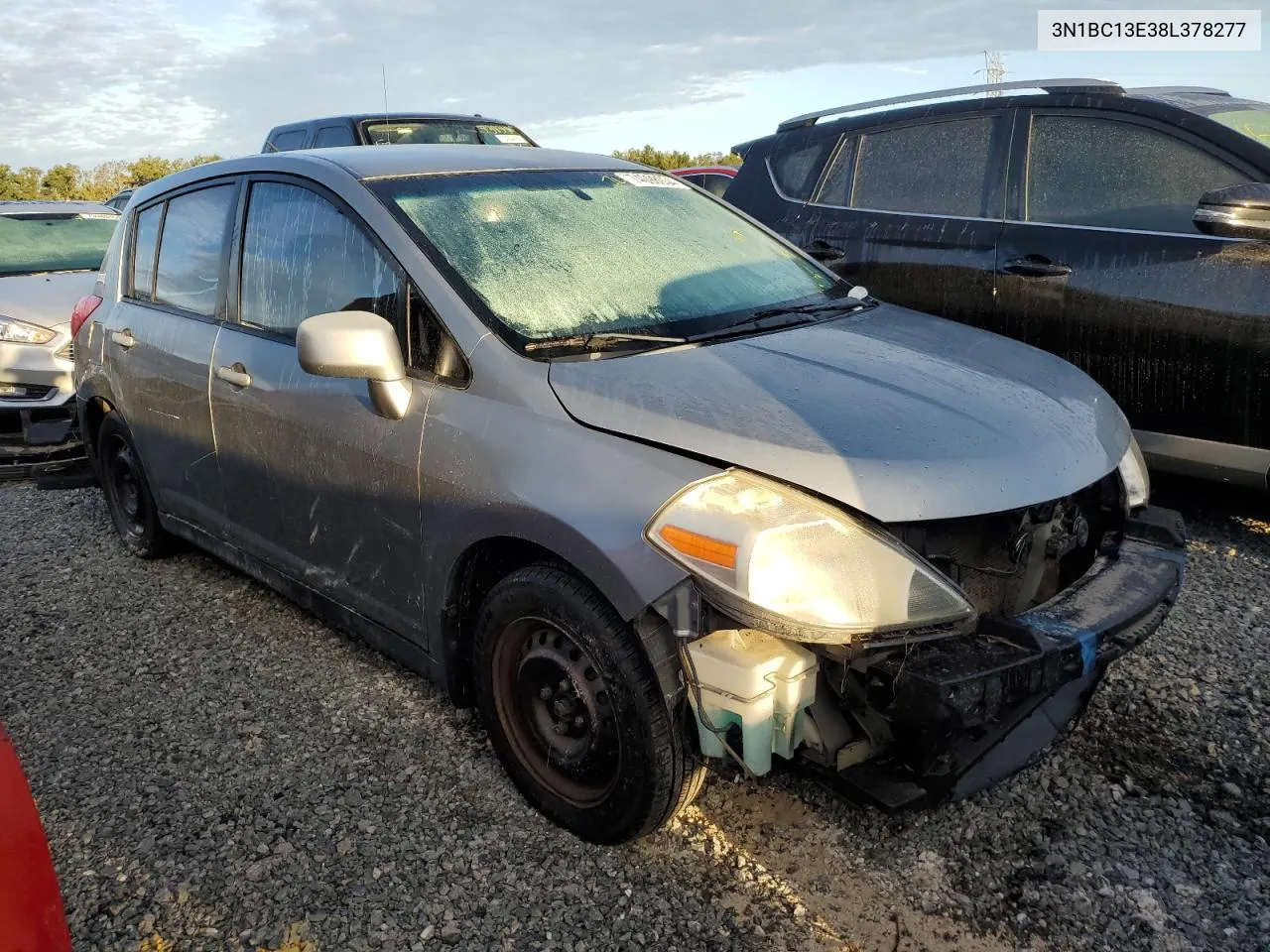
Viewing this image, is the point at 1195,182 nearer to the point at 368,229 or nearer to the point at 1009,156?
the point at 1009,156

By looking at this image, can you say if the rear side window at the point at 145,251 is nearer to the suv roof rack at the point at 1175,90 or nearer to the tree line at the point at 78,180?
the suv roof rack at the point at 1175,90

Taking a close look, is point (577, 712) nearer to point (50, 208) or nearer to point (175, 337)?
point (175, 337)

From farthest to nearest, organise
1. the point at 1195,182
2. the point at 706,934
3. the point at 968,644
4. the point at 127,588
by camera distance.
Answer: the point at 127,588
the point at 1195,182
the point at 706,934
the point at 968,644

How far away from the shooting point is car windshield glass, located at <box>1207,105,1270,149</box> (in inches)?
162

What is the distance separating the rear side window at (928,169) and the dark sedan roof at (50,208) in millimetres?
7019

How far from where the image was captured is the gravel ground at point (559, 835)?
225 cm

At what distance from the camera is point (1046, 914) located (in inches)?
87.7

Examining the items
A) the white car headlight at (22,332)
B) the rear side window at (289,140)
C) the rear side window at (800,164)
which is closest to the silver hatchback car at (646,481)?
the rear side window at (800,164)

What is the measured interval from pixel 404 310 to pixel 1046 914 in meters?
2.15

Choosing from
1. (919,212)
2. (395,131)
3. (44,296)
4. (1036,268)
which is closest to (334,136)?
(395,131)

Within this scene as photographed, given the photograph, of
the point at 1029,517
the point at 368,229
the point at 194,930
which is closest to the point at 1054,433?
the point at 1029,517

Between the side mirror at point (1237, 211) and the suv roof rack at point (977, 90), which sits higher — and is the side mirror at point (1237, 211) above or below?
below

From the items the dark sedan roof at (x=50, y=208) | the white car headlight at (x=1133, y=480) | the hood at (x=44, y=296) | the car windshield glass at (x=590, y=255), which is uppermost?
the dark sedan roof at (x=50, y=208)

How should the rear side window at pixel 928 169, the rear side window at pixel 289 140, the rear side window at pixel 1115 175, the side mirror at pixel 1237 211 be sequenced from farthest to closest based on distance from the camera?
the rear side window at pixel 289 140, the rear side window at pixel 928 169, the rear side window at pixel 1115 175, the side mirror at pixel 1237 211
